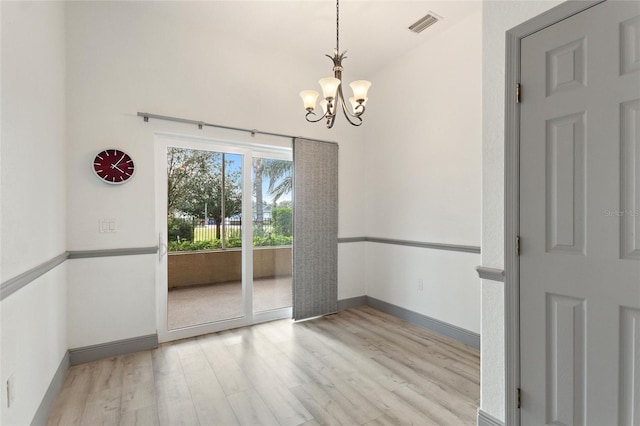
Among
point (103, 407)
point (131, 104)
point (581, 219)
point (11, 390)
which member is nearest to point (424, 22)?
point (581, 219)

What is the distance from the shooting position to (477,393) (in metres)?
2.21

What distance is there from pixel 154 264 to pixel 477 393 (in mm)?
2971

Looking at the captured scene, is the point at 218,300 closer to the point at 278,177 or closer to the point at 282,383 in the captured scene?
the point at 282,383

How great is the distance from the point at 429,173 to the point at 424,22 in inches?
60.6

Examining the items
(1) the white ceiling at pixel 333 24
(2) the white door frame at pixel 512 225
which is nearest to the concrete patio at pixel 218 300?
(2) the white door frame at pixel 512 225

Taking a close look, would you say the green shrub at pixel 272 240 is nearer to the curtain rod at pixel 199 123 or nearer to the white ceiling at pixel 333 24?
the curtain rod at pixel 199 123

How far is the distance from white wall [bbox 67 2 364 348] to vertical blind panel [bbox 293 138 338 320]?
0.79 m

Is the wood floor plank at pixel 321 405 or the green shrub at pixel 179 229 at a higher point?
the green shrub at pixel 179 229

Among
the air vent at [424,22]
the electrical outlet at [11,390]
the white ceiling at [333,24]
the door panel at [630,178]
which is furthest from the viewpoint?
the air vent at [424,22]

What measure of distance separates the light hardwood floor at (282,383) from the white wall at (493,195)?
0.39 metres

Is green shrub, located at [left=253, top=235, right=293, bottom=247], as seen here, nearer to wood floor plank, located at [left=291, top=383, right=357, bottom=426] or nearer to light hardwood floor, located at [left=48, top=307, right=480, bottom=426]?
light hardwood floor, located at [left=48, top=307, right=480, bottom=426]

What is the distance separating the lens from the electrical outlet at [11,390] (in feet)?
4.63

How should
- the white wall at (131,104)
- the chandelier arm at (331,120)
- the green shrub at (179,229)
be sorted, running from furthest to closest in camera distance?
the green shrub at (179,229), the white wall at (131,104), the chandelier arm at (331,120)

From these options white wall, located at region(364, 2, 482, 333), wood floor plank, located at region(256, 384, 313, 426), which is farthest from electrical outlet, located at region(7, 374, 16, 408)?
white wall, located at region(364, 2, 482, 333)
